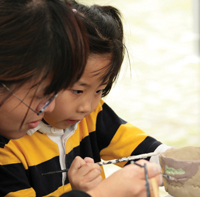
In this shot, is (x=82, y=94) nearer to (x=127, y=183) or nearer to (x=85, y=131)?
(x=85, y=131)

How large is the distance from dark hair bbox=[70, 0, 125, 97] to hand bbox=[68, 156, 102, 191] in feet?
0.79

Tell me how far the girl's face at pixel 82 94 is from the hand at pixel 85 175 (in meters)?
0.14

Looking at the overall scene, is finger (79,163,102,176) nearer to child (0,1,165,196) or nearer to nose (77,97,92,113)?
child (0,1,165,196)

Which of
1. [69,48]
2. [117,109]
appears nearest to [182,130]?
[117,109]

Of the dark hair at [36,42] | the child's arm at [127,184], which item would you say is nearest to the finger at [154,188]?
the child's arm at [127,184]

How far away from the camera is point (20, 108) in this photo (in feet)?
2.65

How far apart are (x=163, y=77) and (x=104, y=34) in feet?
7.69

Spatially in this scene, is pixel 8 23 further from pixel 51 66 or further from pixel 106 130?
pixel 106 130

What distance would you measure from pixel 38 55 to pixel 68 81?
0.34 feet

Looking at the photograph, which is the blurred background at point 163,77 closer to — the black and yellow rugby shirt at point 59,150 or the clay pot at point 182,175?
the black and yellow rugby shirt at point 59,150

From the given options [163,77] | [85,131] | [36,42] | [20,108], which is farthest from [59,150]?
[163,77]

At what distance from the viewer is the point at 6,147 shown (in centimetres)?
96

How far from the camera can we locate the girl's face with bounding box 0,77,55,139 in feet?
2.60

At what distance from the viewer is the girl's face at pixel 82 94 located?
0.97 meters
